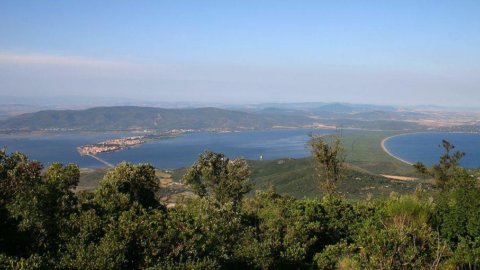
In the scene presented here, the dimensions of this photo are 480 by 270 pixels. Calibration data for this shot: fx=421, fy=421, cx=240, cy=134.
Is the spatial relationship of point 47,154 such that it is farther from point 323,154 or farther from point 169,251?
point 169,251

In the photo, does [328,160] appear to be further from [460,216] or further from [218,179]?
[460,216]

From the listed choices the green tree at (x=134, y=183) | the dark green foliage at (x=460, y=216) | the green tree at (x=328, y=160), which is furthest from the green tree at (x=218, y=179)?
the dark green foliage at (x=460, y=216)

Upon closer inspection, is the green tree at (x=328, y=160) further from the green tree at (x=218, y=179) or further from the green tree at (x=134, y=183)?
the green tree at (x=134, y=183)

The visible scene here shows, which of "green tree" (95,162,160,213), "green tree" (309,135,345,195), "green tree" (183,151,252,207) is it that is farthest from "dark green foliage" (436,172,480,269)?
"green tree" (95,162,160,213)

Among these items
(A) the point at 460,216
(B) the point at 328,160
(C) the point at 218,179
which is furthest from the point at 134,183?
(A) the point at 460,216

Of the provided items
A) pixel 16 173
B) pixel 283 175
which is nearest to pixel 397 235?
pixel 16 173

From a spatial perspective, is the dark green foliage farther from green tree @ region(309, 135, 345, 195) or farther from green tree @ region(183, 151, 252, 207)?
→ green tree @ region(183, 151, 252, 207)
